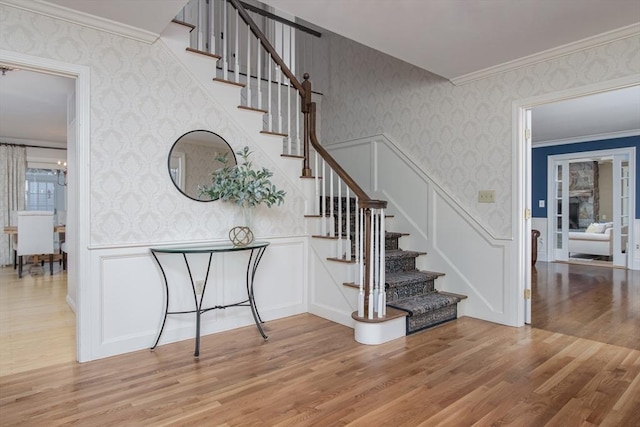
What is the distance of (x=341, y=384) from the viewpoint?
2.36 m

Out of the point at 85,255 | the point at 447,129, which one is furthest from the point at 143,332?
the point at 447,129

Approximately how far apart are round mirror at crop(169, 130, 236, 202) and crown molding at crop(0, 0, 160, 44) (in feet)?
2.56

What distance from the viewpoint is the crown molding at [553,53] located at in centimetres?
281

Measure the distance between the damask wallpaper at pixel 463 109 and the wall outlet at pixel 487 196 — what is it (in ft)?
0.13

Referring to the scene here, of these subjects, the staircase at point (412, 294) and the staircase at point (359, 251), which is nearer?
the staircase at point (359, 251)

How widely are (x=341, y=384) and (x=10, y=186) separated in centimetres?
812

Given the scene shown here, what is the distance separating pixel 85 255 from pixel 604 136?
8365 mm

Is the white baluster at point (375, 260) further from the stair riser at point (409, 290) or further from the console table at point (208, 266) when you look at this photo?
the console table at point (208, 266)

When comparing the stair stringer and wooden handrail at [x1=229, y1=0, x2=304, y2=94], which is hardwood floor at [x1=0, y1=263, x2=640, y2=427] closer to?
the stair stringer

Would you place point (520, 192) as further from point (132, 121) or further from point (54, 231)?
point (54, 231)

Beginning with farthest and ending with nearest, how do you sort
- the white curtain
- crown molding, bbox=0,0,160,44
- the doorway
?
the white curtain → the doorway → crown molding, bbox=0,0,160,44

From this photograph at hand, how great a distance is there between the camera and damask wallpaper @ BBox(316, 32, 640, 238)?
123 inches

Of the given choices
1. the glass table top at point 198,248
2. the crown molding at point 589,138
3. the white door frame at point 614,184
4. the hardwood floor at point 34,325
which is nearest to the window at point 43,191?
the hardwood floor at point 34,325

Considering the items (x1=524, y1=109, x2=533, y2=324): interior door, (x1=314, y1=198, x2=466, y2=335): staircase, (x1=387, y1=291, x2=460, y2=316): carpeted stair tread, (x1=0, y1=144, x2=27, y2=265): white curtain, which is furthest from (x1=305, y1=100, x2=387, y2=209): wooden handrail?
(x1=0, y1=144, x2=27, y2=265): white curtain
